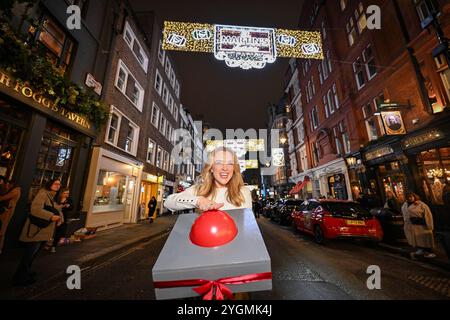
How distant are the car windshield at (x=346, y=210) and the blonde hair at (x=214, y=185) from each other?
5.82m

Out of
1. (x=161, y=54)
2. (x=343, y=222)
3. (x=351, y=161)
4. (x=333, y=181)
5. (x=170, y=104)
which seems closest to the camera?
(x=343, y=222)

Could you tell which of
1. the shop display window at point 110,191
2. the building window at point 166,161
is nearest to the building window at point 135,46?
the building window at point 166,161

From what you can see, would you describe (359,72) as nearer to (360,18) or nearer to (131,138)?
(360,18)

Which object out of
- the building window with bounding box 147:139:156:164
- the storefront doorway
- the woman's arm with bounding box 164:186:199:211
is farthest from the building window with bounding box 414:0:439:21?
the building window with bounding box 147:139:156:164

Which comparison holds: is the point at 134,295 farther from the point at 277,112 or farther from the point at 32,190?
the point at 277,112

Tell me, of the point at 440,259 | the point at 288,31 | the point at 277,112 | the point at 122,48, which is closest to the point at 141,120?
the point at 122,48

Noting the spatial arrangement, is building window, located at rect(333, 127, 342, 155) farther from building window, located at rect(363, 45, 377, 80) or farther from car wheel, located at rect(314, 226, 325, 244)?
car wheel, located at rect(314, 226, 325, 244)

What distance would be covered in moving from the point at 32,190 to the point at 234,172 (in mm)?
7617

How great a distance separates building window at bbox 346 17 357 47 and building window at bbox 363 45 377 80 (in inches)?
76.7

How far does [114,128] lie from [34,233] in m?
8.48

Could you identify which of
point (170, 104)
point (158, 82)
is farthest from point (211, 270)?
point (170, 104)

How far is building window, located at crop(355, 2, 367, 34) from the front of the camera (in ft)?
41.9

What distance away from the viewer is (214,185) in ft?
7.20

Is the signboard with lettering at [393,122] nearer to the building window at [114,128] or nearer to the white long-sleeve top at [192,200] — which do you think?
the white long-sleeve top at [192,200]
